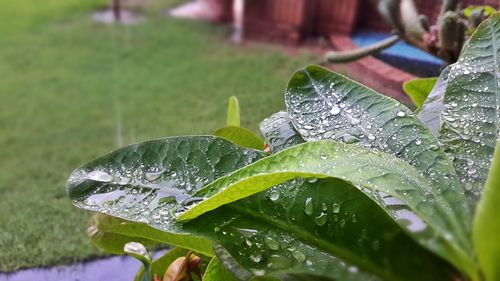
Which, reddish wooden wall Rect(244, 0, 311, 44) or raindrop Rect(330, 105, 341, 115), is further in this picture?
reddish wooden wall Rect(244, 0, 311, 44)

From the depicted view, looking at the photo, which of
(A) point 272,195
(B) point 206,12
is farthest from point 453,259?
(B) point 206,12

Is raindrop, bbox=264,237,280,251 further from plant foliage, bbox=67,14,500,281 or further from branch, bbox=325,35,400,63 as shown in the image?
branch, bbox=325,35,400,63

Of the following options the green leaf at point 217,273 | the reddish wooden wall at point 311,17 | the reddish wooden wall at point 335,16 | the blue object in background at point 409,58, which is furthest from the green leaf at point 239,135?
the reddish wooden wall at point 335,16

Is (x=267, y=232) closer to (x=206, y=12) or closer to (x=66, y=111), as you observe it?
(x=66, y=111)

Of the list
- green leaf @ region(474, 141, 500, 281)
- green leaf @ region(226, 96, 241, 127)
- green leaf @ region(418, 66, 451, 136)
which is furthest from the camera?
green leaf @ region(226, 96, 241, 127)

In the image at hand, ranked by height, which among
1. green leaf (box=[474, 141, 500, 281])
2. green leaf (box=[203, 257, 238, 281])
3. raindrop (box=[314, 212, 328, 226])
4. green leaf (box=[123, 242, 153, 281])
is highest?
green leaf (box=[474, 141, 500, 281])

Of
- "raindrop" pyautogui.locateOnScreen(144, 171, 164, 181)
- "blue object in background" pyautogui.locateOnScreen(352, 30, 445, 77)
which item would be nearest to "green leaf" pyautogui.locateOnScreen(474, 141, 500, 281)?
"raindrop" pyautogui.locateOnScreen(144, 171, 164, 181)

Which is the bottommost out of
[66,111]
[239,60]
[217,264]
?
[66,111]
